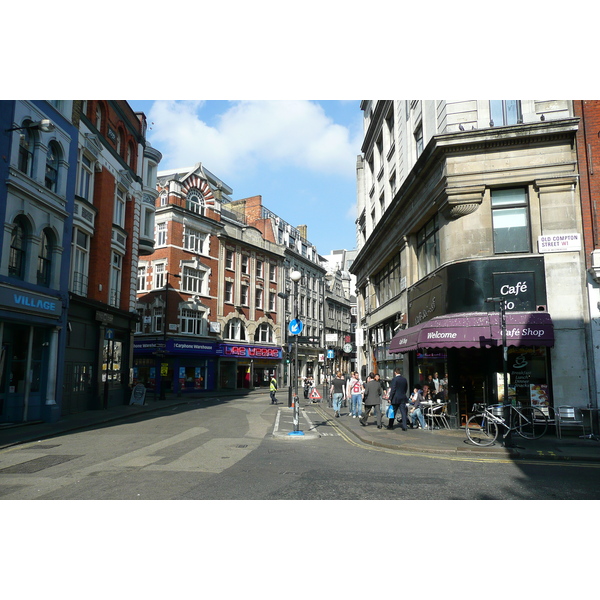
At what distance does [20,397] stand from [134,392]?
9.29m

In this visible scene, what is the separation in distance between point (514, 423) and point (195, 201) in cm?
3685

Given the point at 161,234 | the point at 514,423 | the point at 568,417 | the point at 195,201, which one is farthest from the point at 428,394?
the point at 195,201

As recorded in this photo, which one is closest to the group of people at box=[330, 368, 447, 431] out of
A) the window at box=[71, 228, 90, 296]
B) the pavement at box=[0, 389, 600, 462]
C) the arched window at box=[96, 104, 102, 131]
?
the pavement at box=[0, 389, 600, 462]

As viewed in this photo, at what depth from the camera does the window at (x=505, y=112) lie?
1498 cm

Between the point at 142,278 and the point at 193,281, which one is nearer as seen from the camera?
the point at 142,278

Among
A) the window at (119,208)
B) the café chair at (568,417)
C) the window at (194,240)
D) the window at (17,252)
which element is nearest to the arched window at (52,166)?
the window at (17,252)

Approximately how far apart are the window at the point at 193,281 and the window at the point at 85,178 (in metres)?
19.8

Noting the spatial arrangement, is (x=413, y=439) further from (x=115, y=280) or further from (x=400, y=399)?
(x=115, y=280)

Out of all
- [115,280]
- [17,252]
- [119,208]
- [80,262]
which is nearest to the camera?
[17,252]

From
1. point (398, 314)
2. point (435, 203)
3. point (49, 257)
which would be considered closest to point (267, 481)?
point (435, 203)

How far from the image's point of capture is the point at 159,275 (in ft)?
136

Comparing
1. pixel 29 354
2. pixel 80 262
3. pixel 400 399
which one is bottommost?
pixel 400 399

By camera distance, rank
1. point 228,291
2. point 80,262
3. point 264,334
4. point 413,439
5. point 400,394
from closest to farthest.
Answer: point 413,439, point 400,394, point 80,262, point 228,291, point 264,334

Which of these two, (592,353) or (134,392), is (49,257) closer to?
(134,392)
